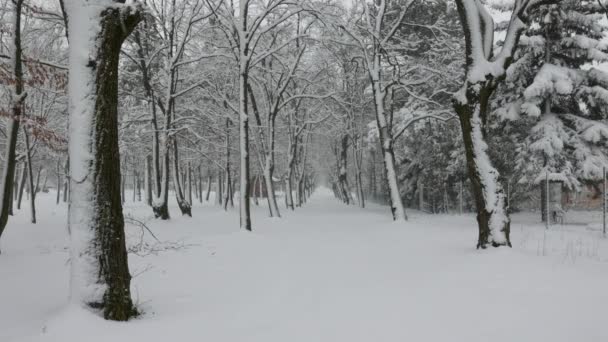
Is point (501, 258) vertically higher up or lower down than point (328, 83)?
lower down

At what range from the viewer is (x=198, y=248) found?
32.1 ft

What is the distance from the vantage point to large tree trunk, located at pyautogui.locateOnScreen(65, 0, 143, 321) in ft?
14.3

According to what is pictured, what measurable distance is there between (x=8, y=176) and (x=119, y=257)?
25.6 feet

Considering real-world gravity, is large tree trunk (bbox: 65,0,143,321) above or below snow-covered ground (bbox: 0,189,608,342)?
above

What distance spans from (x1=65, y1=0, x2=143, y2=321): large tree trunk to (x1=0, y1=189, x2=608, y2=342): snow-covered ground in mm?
305

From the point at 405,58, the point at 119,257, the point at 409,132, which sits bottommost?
the point at 119,257

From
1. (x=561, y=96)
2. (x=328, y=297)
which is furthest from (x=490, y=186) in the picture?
(x=561, y=96)

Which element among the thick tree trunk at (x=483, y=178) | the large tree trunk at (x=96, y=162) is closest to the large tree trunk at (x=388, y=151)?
the thick tree trunk at (x=483, y=178)

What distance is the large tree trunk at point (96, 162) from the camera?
436 cm

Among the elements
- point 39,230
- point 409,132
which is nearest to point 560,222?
point 409,132

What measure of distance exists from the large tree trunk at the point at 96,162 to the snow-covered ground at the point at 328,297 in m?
0.31

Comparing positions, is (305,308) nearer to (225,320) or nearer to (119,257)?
(225,320)

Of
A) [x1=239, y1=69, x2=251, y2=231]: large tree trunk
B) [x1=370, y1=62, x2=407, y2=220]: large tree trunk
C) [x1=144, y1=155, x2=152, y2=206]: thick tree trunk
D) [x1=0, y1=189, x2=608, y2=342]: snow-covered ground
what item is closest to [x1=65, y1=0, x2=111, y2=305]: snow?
[x1=0, y1=189, x2=608, y2=342]: snow-covered ground

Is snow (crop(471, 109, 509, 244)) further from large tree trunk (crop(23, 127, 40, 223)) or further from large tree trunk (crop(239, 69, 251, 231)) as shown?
large tree trunk (crop(23, 127, 40, 223))
